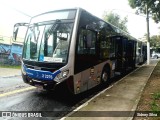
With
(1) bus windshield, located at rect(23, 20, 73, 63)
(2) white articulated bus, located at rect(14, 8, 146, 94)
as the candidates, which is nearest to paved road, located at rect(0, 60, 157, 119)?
(2) white articulated bus, located at rect(14, 8, 146, 94)

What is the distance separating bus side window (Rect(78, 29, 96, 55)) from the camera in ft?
24.1

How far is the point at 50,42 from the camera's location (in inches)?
283

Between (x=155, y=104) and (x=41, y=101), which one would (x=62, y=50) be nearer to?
(x=41, y=101)

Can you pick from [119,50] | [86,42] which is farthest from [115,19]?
[86,42]

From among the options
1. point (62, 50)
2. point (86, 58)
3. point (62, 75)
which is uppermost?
point (62, 50)

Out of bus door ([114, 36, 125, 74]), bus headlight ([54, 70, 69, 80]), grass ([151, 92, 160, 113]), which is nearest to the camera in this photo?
grass ([151, 92, 160, 113])

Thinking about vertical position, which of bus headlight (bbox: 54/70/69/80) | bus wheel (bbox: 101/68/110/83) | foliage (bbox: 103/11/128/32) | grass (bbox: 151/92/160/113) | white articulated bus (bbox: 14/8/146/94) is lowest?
grass (bbox: 151/92/160/113)

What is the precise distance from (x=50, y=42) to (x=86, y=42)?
54.8 inches

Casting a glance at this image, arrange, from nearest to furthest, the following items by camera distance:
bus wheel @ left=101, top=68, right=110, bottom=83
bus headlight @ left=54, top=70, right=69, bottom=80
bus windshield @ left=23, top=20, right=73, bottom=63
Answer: bus headlight @ left=54, top=70, right=69, bottom=80
bus windshield @ left=23, top=20, right=73, bottom=63
bus wheel @ left=101, top=68, right=110, bottom=83

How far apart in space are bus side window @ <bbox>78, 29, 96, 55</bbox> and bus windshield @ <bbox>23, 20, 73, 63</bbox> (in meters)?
0.55

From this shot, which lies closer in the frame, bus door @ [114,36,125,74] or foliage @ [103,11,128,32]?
bus door @ [114,36,125,74]

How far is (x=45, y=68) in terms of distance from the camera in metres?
6.97

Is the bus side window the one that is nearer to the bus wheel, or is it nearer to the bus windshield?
the bus windshield

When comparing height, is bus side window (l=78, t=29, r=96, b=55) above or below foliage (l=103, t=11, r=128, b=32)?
below
